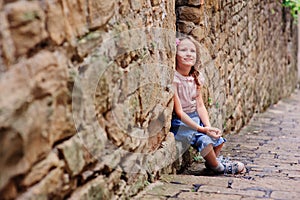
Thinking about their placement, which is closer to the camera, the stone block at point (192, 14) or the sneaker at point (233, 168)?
the sneaker at point (233, 168)

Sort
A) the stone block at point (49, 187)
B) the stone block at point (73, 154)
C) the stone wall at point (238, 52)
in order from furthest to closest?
the stone wall at point (238, 52)
the stone block at point (73, 154)
the stone block at point (49, 187)

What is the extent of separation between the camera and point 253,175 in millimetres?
3785

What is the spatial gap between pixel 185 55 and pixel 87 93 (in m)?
1.65

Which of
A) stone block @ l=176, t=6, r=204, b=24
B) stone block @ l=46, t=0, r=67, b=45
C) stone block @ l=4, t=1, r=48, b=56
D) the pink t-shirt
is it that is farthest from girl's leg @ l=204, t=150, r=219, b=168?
stone block @ l=4, t=1, r=48, b=56

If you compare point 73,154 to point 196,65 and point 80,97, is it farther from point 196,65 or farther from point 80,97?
point 196,65

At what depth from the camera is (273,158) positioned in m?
4.58

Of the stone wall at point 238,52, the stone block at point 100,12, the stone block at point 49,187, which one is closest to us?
the stone block at point 49,187

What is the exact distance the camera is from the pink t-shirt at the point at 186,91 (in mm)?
3760

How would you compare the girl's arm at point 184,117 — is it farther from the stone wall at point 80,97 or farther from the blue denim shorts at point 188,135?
the stone wall at point 80,97

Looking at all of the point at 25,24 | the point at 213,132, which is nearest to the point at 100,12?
the point at 25,24

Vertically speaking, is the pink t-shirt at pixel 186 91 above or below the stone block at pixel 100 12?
below

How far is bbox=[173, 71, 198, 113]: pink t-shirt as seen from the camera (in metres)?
3.76

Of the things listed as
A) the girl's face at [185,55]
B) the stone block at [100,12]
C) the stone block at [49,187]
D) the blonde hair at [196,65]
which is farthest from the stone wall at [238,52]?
the stone block at [49,187]

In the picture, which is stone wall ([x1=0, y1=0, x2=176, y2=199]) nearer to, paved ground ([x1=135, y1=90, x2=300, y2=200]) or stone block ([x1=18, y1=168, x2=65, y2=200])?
stone block ([x1=18, y1=168, x2=65, y2=200])
